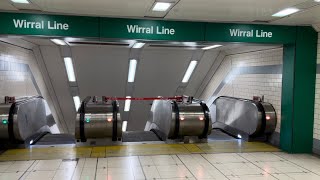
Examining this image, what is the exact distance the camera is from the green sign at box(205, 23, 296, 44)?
589cm

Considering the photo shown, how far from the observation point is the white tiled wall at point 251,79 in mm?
7035

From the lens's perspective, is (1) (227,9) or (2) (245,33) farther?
(2) (245,33)

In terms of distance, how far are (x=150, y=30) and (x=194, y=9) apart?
1.06 meters

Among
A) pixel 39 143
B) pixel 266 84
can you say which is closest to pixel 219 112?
pixel 266 84

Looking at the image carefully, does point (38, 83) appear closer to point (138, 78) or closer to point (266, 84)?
point (138, 78)

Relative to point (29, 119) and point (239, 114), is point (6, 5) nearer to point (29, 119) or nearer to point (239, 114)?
point (29, 119)

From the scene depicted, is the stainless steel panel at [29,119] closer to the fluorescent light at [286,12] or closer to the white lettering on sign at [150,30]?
the white lettering on sign at [150,30]

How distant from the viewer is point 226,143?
7051mm

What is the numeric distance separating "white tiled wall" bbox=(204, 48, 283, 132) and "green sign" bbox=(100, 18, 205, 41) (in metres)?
2.56

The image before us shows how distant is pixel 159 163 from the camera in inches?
212

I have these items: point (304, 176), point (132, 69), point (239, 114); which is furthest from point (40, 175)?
point (132, 69)

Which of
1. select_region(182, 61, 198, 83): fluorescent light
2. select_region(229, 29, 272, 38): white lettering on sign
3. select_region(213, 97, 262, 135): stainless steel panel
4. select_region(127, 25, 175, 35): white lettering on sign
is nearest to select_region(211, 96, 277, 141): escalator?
select_region(213, 97, 262, 135): stainless steel panel

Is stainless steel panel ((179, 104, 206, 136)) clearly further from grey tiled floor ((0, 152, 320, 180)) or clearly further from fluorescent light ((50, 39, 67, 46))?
fluorescent light ((50, 39, 67, 46))

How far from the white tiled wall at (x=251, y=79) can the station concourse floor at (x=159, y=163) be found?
4.39ft
